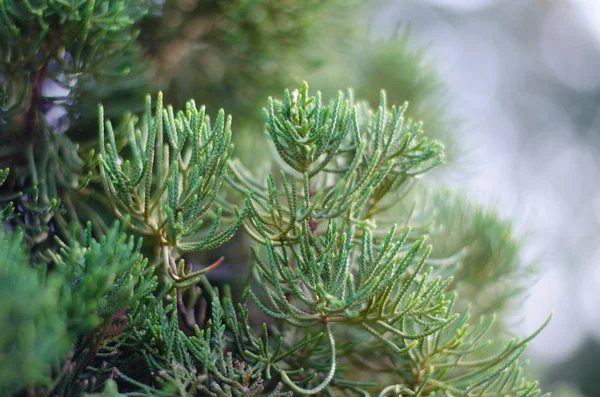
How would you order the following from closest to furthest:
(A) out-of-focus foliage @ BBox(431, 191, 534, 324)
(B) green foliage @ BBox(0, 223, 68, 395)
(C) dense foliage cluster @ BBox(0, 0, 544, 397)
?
(B) green foliage @ BBox(0, 223, 68, 395), (C) dense foliage cluster @ BBox(0, 0, 544, 397), (A) out-of-focus foliage @ BBox(431, 191, 534, 324)

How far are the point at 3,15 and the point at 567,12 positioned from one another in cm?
487

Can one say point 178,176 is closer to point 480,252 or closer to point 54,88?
point 54,88

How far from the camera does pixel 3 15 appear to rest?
0.56 meters

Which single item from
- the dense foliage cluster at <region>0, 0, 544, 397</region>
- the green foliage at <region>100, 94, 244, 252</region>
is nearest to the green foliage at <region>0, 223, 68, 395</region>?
the dense foliage cluster at <region>0, 0, 544, 397</region>

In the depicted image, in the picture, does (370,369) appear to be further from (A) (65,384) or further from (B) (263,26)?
→ (B) (263,26)

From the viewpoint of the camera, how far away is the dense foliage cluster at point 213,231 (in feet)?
1.38

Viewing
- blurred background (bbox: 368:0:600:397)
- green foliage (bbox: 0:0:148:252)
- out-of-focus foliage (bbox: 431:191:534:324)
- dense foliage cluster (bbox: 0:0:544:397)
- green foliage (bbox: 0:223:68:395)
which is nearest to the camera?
green foliage (bbox: 0:223:68:395)

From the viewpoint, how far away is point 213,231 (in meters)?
0.45

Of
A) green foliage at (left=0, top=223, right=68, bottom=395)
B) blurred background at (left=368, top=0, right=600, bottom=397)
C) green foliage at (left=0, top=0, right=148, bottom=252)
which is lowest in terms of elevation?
green foliage at (left=0, top=223, right=68, bottom=395)

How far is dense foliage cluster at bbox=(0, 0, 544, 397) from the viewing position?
0.42 m

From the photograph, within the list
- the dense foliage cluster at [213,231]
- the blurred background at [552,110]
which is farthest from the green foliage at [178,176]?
the blurred background at [552,110]

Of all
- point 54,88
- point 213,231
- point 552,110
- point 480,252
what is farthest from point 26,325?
point 552,110

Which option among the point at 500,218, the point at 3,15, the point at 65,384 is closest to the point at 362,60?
the point at 500,218

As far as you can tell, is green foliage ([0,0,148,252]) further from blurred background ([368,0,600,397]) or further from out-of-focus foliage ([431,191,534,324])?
blurred background ([368,0,600,397])
